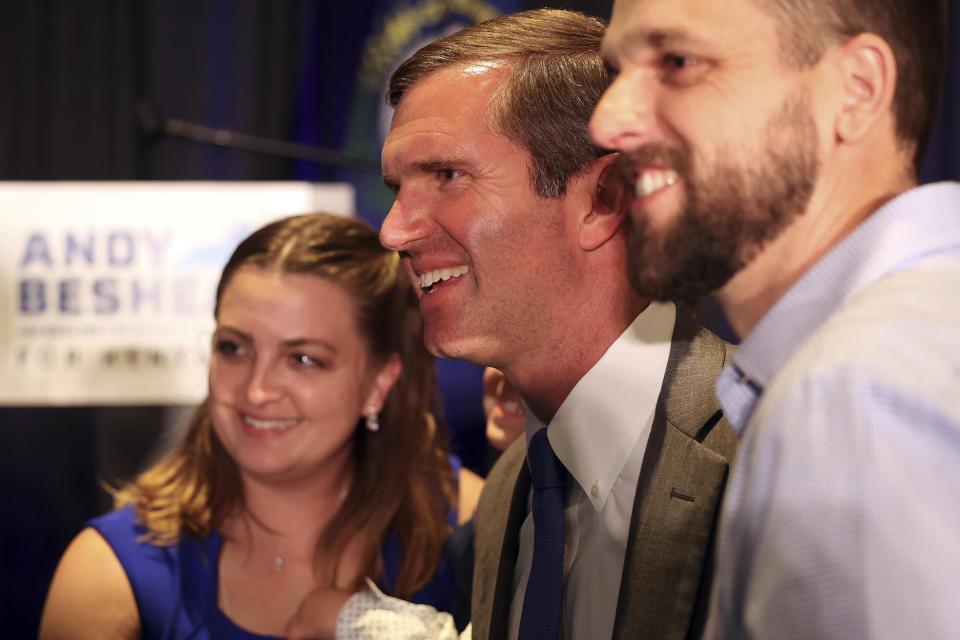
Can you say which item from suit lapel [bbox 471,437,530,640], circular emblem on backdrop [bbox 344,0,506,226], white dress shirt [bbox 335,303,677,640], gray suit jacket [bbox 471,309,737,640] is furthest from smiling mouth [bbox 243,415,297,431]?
circular emblem on backdrop [bbox 344,0,506,226]

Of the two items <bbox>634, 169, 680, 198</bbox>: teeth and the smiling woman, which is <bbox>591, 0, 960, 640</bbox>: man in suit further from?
the smiling woman

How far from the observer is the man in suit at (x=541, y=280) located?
135 centimetres

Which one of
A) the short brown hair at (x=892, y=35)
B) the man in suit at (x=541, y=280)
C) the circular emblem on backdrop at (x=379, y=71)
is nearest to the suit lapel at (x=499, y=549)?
the man in suit at (x=541, y=280)

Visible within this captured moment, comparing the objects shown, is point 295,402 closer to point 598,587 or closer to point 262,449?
point 262,449

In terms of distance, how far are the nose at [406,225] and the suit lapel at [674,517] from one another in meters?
0.41

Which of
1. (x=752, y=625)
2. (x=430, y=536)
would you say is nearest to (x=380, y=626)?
(x=430, y=536)

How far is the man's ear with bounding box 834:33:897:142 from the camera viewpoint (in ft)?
2.77

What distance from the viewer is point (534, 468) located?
144 cm

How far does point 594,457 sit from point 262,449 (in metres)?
0.86

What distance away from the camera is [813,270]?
81 cm

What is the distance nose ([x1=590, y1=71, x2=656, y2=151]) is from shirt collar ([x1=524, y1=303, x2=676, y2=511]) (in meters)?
0.49

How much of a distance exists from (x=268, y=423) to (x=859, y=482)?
153 centimetres

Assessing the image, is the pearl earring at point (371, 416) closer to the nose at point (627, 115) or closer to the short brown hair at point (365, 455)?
the short brown hair at point (365, 455)

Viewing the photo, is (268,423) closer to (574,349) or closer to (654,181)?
(574,349)
